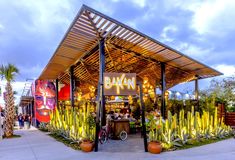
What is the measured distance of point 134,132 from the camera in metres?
16.6

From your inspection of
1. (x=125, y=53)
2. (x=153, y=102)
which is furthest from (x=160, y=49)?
(x=153, y=102)

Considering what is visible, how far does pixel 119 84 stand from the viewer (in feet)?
33.1

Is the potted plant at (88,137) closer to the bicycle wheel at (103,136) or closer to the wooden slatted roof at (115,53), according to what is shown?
the bicycle wheel at (103,136)

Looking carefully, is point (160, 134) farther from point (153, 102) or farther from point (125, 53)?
point (153, 102)

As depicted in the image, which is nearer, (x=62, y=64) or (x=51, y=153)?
(x=51, y=153)

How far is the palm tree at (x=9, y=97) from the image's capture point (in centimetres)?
1683

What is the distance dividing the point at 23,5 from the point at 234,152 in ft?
38.3

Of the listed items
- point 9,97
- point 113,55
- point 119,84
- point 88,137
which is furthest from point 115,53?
point 9,97

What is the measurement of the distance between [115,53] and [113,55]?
1.47 ft

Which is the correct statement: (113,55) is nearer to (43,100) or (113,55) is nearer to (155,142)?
(155,142)

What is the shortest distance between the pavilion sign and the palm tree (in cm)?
946

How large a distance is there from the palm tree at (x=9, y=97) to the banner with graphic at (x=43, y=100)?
339 inches

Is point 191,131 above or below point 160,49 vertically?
below

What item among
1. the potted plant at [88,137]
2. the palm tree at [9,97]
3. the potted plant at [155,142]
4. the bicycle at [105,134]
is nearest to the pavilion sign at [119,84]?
the potted plant at [155,142]
